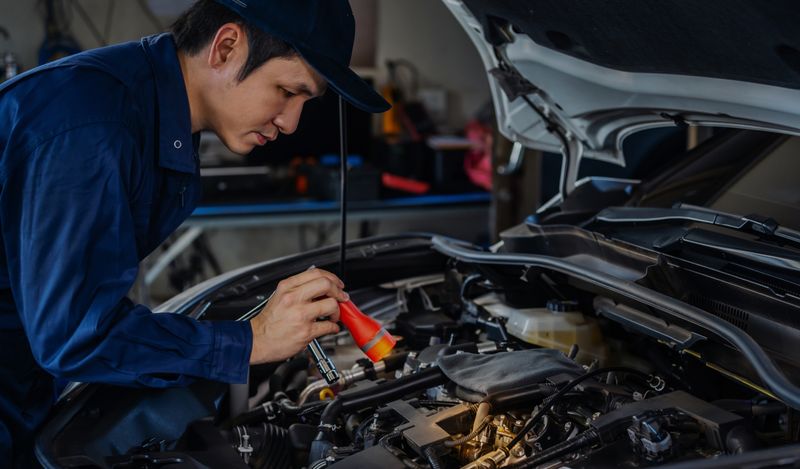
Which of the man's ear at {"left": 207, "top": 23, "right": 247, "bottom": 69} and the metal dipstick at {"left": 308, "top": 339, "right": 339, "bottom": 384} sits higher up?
the man's ear at {"left": 207, "top": 23, "right": 247, "bottom": 69}

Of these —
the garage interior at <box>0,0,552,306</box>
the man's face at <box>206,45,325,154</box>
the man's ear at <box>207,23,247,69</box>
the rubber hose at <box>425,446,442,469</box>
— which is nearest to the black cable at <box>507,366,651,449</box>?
the rubber hose at <box>425,446,442,469</box>

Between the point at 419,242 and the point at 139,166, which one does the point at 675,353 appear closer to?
the point at 419,242

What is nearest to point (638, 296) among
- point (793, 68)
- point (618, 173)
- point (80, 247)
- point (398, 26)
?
point (793, 68)

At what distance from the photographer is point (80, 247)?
130 cm

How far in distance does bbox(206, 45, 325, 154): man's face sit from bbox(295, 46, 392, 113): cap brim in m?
0.03

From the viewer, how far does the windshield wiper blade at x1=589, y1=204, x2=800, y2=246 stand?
169 cm

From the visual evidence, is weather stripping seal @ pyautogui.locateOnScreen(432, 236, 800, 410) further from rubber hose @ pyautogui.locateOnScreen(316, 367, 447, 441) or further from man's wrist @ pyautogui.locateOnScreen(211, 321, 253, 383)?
man's wrist @ pyautogui.locateOnScreen(211, 321, 253, 383)

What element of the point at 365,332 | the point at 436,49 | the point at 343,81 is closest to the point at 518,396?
the point at 365,332

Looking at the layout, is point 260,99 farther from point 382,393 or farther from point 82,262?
point 382,393

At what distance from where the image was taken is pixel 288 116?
5.05 ft

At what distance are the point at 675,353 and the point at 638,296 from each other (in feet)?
0.75

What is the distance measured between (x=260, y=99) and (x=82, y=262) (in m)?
0.42

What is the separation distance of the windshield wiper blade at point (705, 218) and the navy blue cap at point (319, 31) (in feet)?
2.41

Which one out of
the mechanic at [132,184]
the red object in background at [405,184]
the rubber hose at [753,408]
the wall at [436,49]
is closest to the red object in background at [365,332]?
the mechanic at [132,184]
